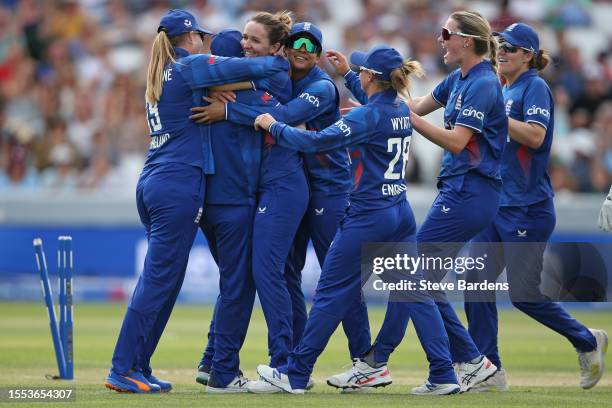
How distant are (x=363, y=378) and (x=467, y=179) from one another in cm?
175

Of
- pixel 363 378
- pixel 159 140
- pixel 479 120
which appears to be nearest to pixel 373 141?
pixel 479 120

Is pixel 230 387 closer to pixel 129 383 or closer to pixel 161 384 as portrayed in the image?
pixel 161 384

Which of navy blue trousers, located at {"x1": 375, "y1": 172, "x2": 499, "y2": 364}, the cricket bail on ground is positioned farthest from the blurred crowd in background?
navy blue trousers, located at {"x1": 375, "y1": 172, "x2": 499, "y2": 364}

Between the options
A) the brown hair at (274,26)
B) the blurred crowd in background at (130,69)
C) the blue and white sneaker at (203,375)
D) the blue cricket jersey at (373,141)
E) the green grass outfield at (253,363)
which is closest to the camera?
the green grass outfield at (253,363)

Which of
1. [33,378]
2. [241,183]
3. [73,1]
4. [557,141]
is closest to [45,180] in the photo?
[73,1]

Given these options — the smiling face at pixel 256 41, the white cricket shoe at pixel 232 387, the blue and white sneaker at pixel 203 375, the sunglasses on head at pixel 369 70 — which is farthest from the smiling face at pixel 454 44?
the blue and white sneaker at pixel 203 375

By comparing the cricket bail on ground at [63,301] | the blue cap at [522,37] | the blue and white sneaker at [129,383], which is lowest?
the blue and white sneaker at [129,383]

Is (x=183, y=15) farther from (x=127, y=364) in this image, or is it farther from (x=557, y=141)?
(x=557, y=141)

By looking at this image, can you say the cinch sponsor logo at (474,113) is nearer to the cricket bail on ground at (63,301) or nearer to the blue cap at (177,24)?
the blue cap at (177,24)

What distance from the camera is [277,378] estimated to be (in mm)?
8883

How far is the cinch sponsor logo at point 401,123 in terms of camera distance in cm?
873

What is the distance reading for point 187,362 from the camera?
38.9 ft

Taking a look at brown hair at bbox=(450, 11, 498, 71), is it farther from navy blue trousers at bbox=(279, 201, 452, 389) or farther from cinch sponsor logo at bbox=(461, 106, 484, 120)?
navy blue trousers at bbox=(279, 201, 452, 389)

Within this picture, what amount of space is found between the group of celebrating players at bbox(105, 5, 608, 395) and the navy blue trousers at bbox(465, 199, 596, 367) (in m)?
0.14
